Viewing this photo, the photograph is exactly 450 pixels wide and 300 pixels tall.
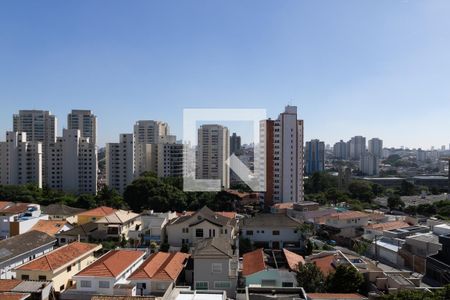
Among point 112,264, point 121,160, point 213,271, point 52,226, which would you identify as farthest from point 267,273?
point 121,160

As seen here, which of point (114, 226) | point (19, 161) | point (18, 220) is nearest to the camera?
point (114, 226)

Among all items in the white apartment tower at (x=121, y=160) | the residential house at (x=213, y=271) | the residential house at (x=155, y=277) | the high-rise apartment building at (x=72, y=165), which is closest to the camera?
the residential house at (x=155, y=277)

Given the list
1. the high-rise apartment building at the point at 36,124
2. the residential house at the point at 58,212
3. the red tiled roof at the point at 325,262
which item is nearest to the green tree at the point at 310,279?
the red tiled roof at the point at 325,262

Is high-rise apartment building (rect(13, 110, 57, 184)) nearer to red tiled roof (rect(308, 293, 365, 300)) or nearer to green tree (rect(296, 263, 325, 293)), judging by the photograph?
green tree (rect(296, 263, 325, 293))

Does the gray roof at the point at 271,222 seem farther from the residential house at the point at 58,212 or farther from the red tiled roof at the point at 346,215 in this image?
the residential house at the point at 58,212

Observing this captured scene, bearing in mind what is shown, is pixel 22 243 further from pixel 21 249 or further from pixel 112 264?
pixel 112 264

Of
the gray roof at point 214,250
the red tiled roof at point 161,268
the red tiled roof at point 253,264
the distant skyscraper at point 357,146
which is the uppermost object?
the distant skyscraper at point 357,146
